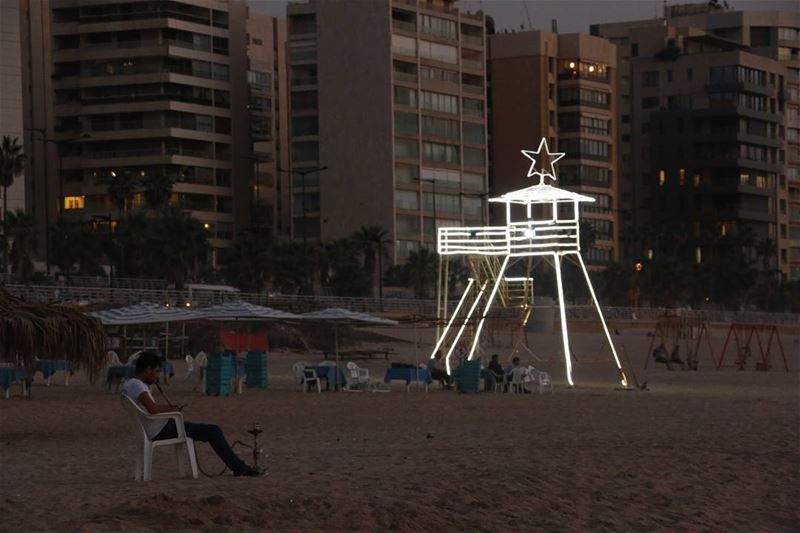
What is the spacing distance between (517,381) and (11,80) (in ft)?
193

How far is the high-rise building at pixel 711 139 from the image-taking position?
118000mm

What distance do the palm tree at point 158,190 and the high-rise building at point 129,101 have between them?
21.4ft

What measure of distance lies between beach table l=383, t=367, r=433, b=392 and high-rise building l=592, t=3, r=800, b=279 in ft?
265

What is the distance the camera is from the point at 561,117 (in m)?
111

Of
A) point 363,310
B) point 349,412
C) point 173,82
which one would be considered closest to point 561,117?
point 173,82

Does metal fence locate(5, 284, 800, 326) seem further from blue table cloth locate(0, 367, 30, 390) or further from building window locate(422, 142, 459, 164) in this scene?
blue table cloth locate(0, 367, 30, 390)

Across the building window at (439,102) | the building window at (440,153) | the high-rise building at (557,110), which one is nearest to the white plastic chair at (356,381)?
the building window at (440,153)

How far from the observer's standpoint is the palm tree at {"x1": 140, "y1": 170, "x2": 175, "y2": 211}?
283 feet

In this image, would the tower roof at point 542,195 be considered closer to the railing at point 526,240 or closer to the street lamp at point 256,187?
the railing at point 526,240

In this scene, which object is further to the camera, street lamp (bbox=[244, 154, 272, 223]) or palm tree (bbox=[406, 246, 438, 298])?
street lamp (bbox=[244, 154, 272, 223])

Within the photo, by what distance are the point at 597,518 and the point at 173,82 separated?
86.3m

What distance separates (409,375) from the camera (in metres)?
32.3

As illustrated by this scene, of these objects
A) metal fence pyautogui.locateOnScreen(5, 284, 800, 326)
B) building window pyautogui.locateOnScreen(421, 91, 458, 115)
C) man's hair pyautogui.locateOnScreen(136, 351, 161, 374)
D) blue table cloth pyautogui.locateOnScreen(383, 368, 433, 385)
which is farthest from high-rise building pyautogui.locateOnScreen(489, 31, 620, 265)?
man's hair pyautogui.locateOnScreen(136, 351, 161, 374)

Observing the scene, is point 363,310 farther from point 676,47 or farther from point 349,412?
point 676,47
